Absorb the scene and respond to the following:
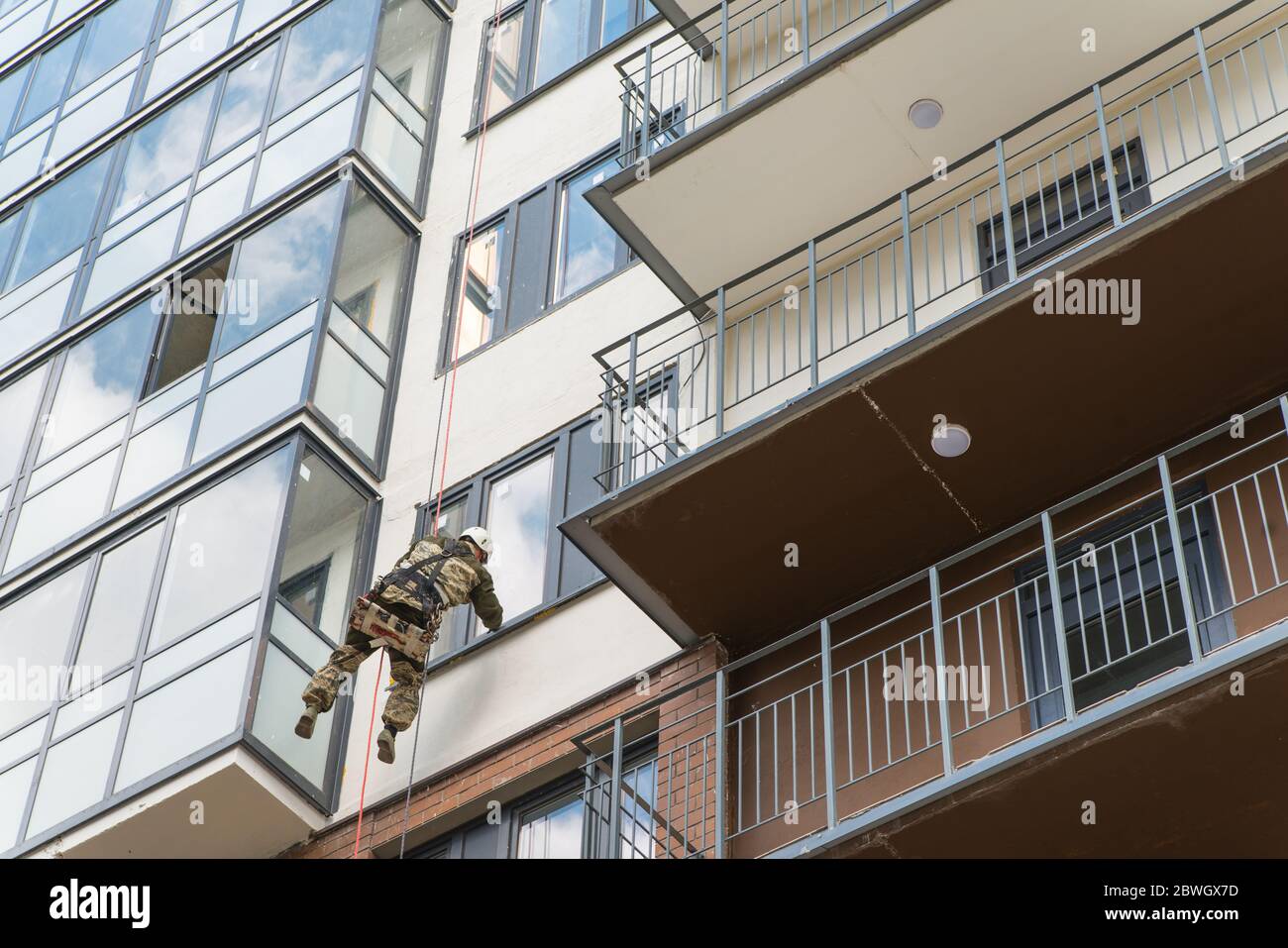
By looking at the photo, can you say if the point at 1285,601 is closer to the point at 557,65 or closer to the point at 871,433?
the point at 871,433

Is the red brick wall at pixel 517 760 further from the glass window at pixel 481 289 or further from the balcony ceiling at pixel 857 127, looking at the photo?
the glass window at pixel 481 289

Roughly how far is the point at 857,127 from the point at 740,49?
217 centimetres

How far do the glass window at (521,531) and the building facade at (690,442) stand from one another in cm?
5

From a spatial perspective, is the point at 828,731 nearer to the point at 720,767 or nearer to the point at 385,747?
the point at 720,767

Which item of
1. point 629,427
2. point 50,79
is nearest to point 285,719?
point 629,427

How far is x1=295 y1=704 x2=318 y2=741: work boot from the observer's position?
13906 mm

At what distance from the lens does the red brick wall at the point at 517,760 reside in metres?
13.5

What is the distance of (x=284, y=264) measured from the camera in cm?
1780

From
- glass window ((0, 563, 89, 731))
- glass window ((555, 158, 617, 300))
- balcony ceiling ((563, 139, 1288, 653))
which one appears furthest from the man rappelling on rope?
glass window ((555, 158, 617, 300))

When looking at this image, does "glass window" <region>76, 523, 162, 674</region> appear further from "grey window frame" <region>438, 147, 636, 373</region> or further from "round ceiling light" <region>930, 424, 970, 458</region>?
"round ceiling light" <region>930, 424, 970, 458</region>

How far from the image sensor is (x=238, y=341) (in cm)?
1736

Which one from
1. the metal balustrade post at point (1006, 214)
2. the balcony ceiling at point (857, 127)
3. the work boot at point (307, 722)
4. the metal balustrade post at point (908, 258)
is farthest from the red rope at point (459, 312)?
the metal balustrade post at point (1006, 214)

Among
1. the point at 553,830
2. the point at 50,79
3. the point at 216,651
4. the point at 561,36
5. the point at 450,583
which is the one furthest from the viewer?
the point at 50,79

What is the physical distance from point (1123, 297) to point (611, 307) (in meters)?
5.85
